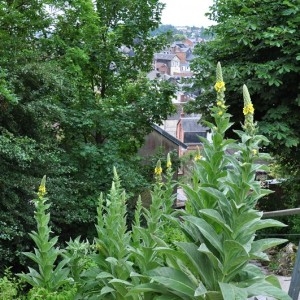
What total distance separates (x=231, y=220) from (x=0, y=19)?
4.49m

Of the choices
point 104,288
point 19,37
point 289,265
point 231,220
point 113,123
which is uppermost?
point 19,37

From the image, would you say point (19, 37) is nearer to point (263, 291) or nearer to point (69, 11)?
point (69, 11)

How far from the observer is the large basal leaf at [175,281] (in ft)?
6.09

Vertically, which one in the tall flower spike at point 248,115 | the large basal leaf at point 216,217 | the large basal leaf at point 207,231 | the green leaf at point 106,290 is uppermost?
the tall flower spike at point 248,115

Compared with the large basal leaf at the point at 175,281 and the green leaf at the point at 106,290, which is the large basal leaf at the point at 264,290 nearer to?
the large basal leaf at the point at 175,281

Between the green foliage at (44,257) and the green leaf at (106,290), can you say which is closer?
the green leaf at (106,290)

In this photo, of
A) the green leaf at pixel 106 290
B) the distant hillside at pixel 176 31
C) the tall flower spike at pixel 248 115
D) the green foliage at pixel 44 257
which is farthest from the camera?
the distant hillside at pixel 176 31

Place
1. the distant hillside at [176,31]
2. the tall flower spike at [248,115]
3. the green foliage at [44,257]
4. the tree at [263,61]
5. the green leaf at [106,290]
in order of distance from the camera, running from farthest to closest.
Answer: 1. the distant hillside at [176,31]
2. the tree at [263,61]
3. the green foliage at [44,257]
4. the green leaf at [106,290]
5. the tall flower spike at [248,115]

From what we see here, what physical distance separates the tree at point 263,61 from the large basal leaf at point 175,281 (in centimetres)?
381

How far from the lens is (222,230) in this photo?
73.1 inches

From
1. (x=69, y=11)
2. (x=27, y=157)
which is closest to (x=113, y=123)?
(x=69, y=11)

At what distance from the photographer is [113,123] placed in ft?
20.5

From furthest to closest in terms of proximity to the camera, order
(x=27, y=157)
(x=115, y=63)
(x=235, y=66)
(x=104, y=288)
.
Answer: (x=115, y=63) < (x=235, y=66) < (x=27, y=157) < (x=104, y=288)

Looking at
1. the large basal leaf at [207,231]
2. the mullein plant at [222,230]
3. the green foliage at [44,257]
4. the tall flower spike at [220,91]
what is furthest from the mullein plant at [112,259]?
the tall flower spike at [220,91]
